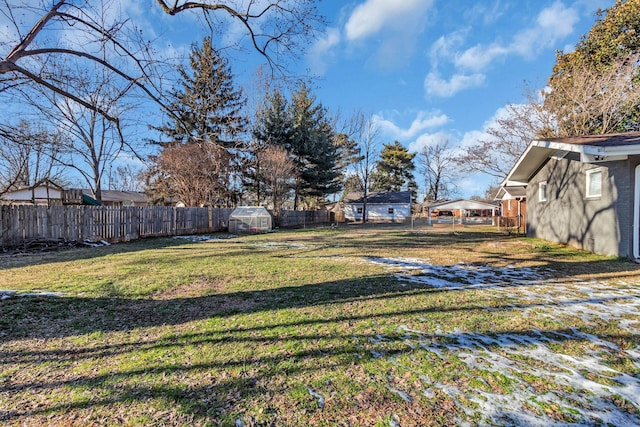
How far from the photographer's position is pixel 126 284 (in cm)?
507

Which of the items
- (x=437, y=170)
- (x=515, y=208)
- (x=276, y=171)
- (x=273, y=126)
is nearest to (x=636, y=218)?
(x=515, y=208)

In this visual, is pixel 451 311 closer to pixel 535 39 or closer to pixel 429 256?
pixel 429 256

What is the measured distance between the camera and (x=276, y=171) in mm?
22719

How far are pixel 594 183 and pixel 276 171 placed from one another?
1844 centimetres

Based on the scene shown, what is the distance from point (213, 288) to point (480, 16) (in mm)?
12507

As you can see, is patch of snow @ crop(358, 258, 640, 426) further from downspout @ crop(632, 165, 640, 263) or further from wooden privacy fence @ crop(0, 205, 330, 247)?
wooden privacy fence @ crop(0, 205, 330, 247)

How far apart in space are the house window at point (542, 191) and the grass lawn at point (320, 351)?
23.1ft

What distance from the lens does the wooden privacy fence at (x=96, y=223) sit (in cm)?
962

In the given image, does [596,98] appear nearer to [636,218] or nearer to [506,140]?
[506,140]

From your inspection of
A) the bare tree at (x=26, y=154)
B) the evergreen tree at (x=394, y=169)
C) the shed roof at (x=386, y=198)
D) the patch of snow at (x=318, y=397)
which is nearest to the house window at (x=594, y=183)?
the patch of snow at (x=318, y=397)

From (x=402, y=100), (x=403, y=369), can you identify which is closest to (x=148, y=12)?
(x=403, y=369)

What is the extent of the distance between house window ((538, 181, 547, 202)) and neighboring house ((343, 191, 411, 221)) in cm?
2696

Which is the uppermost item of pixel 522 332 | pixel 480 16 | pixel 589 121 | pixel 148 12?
pixel 480 16

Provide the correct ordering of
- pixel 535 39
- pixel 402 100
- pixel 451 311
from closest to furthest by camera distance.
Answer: pixel 451 311
pixel 535 39
pixel 402 100
